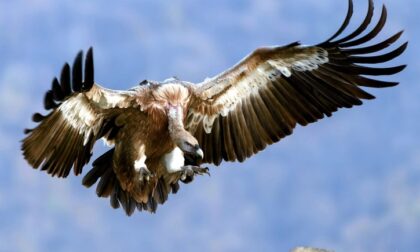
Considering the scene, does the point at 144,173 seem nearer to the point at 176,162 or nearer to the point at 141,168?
the point at 141,168

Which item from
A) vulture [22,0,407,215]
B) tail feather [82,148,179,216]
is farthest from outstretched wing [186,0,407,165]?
tail feather [82,148,179,216]

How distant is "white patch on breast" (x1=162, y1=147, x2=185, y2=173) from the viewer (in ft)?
35.3

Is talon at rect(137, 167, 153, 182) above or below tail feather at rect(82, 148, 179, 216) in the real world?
below

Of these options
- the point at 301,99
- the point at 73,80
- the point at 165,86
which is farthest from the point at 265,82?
the point at 73,80

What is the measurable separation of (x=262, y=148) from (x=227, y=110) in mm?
592

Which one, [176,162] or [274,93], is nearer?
[176,162]

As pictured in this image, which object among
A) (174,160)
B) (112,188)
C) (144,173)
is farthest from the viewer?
(112,188)

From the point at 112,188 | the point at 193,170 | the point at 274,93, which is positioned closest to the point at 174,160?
the point at 193,170

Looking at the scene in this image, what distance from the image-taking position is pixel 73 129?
10.5 metres

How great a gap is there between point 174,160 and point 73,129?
113cm

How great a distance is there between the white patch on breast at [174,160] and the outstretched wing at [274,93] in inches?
25.6

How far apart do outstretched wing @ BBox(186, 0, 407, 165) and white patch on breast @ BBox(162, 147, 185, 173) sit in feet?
2.13

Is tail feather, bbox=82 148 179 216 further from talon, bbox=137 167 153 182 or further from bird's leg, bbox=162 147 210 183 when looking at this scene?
talon, bbox=137 167 153 182

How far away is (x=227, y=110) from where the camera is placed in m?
11.5
